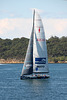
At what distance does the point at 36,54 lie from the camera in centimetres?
7469

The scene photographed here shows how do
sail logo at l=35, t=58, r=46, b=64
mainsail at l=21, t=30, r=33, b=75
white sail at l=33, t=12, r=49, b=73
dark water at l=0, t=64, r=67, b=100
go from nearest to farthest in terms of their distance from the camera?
1. dark water at l=0, t=64, r=67, b=100
2. mainsail at l=21, t=30, r=33, b=75
3. white sail at l=33, t=12, r=49, b=73
4. sail logo at l=35, t=58, r=46, b=64

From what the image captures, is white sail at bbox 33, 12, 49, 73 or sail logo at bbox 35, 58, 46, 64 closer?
white sail at bbox 33, 12, 49, 73

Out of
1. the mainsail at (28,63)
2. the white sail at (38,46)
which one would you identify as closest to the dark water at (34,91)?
→ the mainsail at (28,63)

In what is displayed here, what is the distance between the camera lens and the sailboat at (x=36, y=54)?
74.4 m

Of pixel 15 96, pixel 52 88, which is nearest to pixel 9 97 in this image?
pixel 15 96

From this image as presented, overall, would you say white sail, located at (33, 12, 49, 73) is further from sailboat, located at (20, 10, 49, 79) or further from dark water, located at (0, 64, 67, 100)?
dark water, located at (0, 64, 67, 100)

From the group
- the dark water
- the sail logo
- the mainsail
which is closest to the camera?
the dark water

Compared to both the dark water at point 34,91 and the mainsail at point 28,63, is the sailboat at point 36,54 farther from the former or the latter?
the dark water at point 34,91

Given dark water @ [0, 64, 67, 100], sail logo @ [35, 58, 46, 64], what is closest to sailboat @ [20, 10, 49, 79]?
sail logo @ [35, 58, 46, 64]

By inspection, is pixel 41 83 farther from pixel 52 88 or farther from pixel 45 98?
pixel 45 98

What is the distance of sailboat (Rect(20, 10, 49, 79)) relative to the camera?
74.4m

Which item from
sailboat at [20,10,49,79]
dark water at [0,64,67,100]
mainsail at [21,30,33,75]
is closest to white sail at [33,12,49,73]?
sailboat at [20,10,49,79]

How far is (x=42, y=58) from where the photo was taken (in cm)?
7500

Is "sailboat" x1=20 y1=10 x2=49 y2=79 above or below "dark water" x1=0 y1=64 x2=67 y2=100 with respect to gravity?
above
